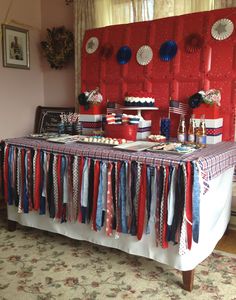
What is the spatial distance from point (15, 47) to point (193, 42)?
2020 mm

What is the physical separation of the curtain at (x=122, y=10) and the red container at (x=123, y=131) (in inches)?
44.3

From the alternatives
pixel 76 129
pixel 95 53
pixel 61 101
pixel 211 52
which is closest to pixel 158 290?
pixel 76 129

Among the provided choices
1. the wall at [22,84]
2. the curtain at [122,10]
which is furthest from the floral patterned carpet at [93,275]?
the curtain at [122,10]

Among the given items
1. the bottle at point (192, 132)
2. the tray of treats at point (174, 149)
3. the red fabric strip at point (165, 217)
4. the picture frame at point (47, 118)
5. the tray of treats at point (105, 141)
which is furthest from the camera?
the picture frame at point (47, 118)

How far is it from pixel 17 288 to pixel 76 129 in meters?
1.50

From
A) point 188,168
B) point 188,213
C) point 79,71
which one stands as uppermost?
point 79,71

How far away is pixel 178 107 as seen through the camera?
109 inches

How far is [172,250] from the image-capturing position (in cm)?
201

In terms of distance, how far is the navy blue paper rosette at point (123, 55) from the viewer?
305 centimetres

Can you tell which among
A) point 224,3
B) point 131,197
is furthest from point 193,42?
point 131,197

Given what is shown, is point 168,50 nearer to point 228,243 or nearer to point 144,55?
point 144,55

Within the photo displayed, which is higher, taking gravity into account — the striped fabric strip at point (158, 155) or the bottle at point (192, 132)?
the bottle at point (192, 132)

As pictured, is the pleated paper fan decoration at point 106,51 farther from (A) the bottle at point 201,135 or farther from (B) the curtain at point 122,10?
(A) the bottle at point 201,135

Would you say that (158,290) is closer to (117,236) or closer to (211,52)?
(117,236)
